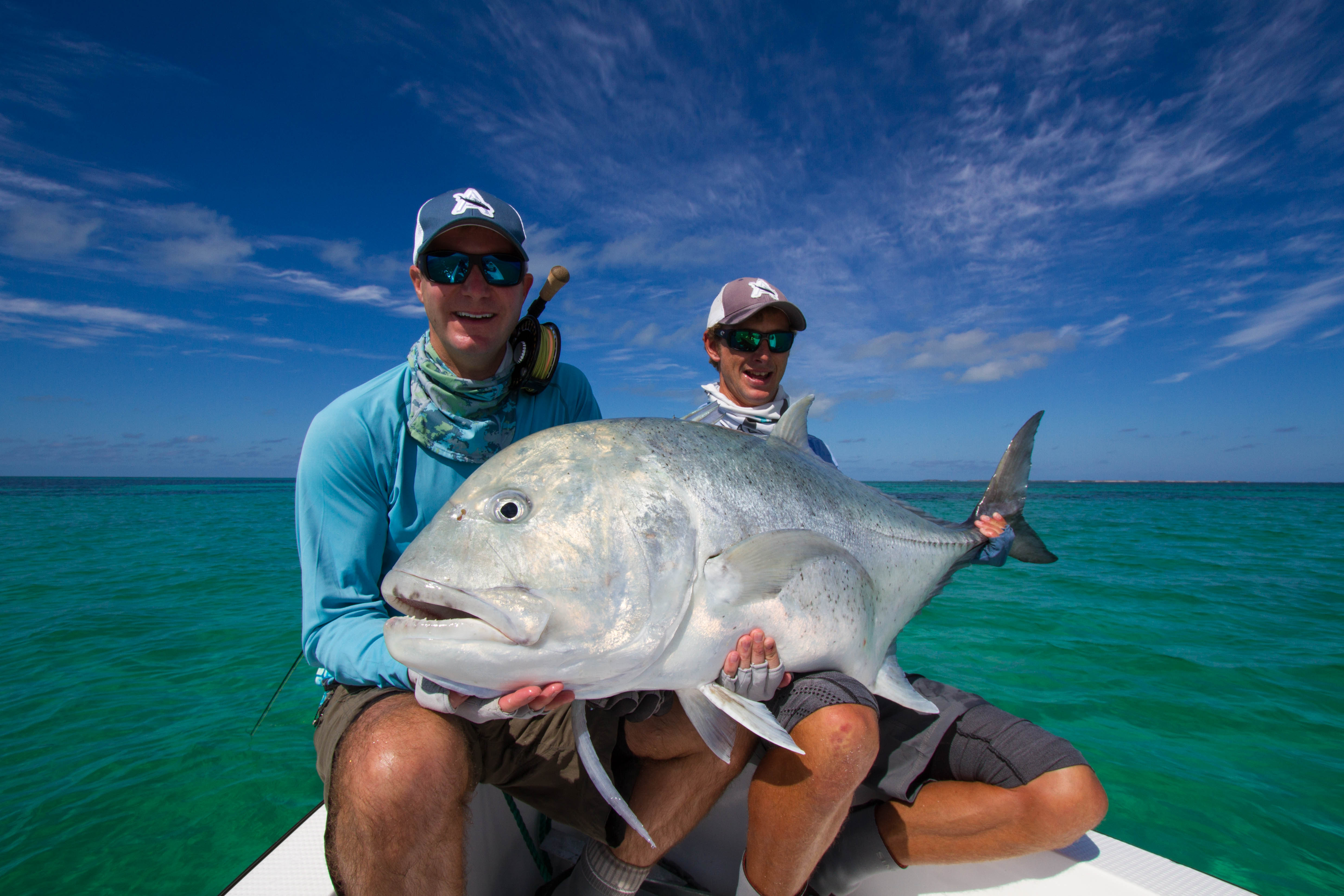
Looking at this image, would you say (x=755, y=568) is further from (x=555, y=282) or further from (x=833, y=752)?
Result: (x=555, y=282)

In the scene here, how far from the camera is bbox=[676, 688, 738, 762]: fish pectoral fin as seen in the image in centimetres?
159

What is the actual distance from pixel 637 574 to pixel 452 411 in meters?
1.29

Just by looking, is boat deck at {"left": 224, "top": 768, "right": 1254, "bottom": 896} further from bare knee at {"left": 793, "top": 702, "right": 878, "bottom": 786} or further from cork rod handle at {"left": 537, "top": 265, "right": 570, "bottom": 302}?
cork rod handle at {"left": 537, "top": 265, "right": 570, "bottom": 302}

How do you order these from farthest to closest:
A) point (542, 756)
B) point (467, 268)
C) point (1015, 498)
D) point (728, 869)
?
point (1015, 498)
point (728, 869)
point (467, 268)
point (542, 756)

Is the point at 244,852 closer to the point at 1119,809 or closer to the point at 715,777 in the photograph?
the point at 715,777

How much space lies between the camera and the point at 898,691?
210 centimetres

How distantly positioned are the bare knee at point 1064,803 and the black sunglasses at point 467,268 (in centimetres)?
272

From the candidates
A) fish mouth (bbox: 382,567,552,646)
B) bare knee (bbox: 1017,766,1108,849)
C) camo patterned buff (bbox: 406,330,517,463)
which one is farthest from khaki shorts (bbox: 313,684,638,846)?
bare knee (bbox: 1017,766,1108,849)

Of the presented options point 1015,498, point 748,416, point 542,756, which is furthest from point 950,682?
point 542,756

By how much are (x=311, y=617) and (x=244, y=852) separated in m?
2.73

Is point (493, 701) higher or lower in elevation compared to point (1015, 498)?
lower

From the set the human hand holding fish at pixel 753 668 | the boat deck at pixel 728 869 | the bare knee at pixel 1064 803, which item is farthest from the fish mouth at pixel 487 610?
the bare knee at pixel 1064 803

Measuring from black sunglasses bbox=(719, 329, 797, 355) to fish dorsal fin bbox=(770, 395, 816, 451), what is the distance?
964 mm

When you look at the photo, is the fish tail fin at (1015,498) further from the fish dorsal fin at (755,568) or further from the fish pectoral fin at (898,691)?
the fish dorsal fin at (755,568)
